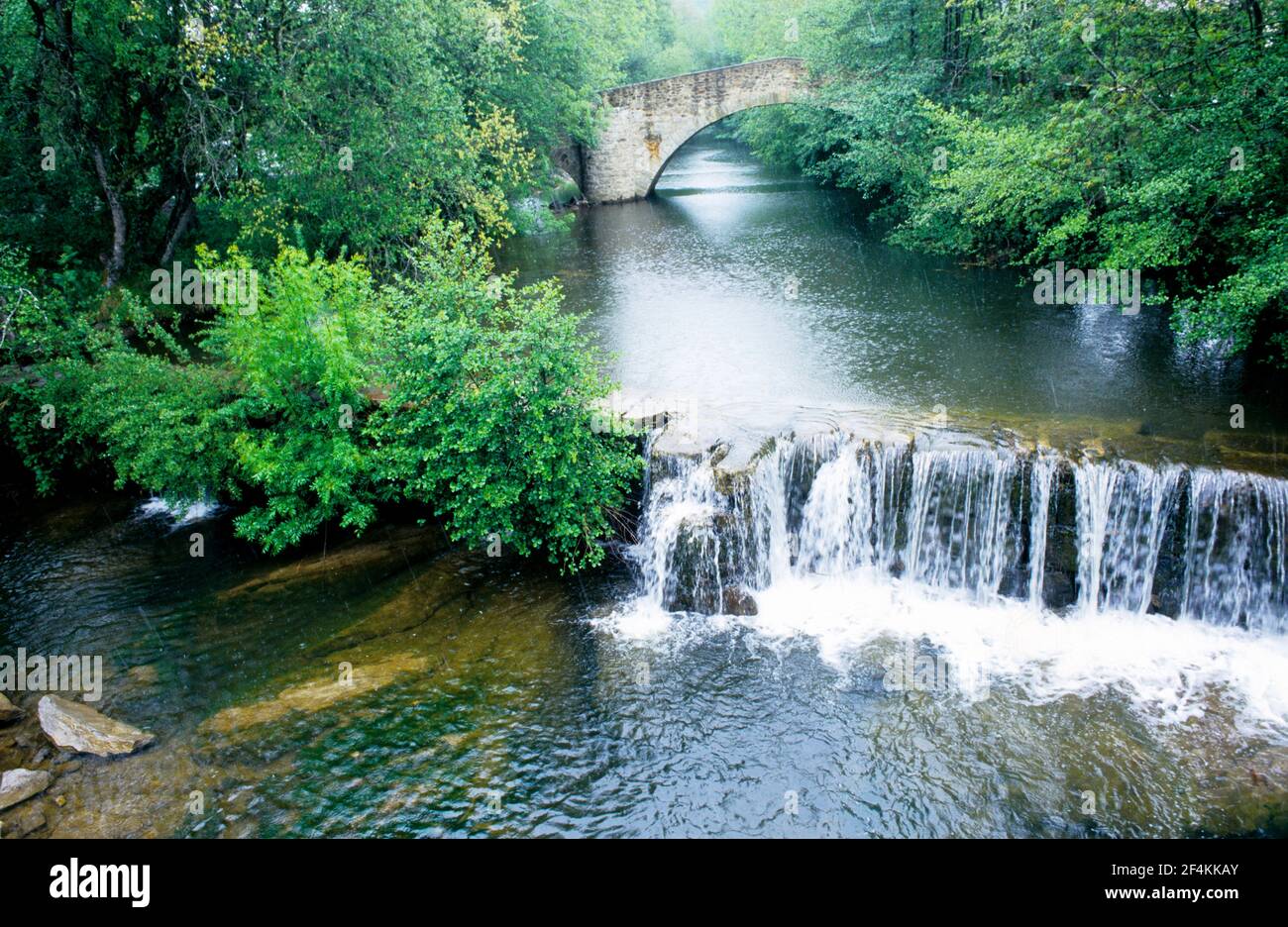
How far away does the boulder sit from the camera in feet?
27.3

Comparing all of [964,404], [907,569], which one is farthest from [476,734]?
[964,404]

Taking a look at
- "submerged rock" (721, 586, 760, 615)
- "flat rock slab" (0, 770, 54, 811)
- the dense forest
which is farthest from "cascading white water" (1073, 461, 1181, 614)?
"flat rock slab" (0, 770, 54, 811)

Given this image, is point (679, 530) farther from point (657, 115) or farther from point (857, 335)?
point (657, 115)

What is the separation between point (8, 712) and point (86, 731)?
44.3 inches

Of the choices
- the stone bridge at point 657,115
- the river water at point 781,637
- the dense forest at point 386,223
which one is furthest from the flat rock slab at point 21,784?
the stone bridge at point 657,115

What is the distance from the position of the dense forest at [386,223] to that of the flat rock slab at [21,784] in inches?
165

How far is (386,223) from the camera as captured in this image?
1586cm

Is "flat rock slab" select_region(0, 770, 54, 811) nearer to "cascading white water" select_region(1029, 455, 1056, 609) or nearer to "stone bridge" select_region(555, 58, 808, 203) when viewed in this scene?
"cascading white water" select_region(1029, 455, 1056, 609)

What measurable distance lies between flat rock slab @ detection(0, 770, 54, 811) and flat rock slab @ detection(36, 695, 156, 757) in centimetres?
40

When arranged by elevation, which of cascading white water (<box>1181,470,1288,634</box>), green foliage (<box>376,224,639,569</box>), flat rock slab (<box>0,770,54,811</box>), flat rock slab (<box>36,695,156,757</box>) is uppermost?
green foliage (<box>376,224,639,569</box>)

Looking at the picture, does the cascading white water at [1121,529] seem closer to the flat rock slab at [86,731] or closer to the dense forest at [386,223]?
the dense forest at [386,223]

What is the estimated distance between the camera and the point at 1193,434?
35.6 feet

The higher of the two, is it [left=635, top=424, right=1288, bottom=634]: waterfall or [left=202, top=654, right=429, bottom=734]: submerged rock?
[left=635, top=424, right=1288, bottom=634]: waterfall
